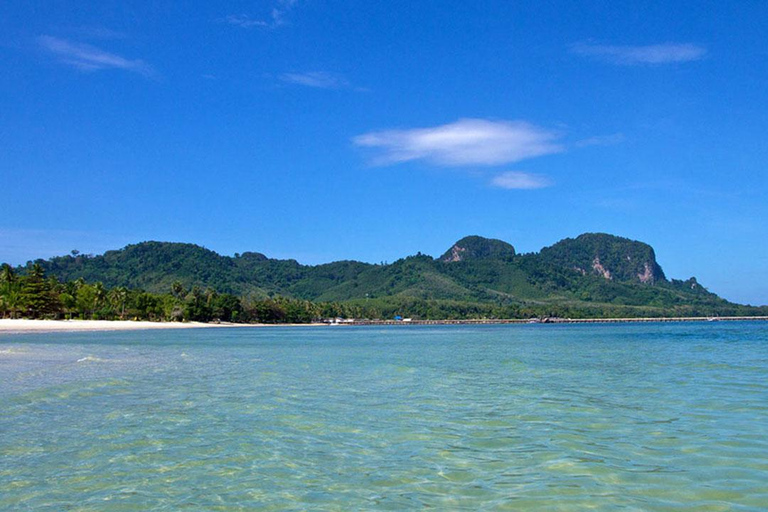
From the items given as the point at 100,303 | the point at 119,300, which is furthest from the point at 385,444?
the point at 119,300

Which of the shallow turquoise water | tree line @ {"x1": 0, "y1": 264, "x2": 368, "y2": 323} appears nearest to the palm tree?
tree line @ {"x1": 0, "y1": 264, "x2": 368, "y2": 323}

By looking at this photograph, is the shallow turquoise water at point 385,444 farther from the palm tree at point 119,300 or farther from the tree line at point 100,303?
the palm tree at point 119,300

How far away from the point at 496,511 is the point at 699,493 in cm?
300

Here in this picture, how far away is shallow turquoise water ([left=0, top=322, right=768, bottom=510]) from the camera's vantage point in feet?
29.0

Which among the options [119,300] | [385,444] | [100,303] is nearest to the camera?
[385,444]

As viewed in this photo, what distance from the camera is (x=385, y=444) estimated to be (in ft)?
40.2

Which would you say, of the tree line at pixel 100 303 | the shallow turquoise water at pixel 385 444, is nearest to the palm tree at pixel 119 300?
the tree line at pixel 100 303

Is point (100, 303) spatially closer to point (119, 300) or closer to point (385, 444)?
point (119, 300)

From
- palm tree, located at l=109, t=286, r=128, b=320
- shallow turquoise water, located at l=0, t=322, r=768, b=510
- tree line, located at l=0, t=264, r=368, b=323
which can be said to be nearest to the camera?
shallow turquoise water, located at l=0, t=322, r=768, b=510

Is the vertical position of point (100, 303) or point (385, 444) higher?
point (100, 303)

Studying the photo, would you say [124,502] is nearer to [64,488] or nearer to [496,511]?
[64,488]

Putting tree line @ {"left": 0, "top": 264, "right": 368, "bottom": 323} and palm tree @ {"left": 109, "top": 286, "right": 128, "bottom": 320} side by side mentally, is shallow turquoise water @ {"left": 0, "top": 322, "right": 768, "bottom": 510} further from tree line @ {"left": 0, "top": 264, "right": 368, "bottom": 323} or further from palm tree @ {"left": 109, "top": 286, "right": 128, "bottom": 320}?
palm tree @ {"left": 109, "top": 286, "right": 128, "bottom": 320}

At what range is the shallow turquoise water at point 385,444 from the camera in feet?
29.0

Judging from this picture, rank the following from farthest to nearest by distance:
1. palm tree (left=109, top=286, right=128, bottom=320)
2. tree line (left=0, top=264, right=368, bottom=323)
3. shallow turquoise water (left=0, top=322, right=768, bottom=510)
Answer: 1. palm tree (left=109, top=286, right=128, bottom=320)
2. tree line (left=0, top=264, right=368, bottom=323)
3. shallow turquoise water (left=0, top=322, right=768, bottom=510)
